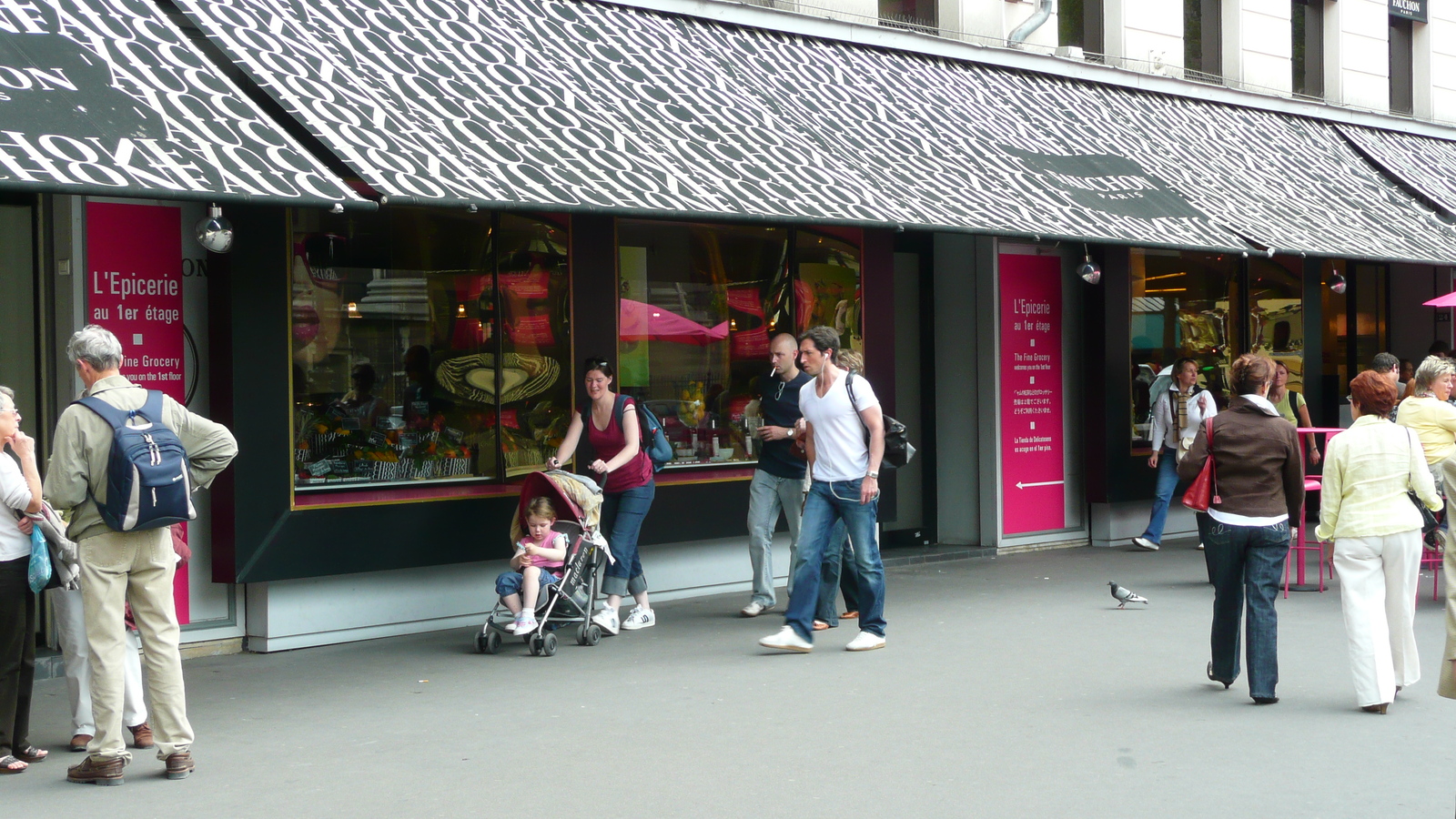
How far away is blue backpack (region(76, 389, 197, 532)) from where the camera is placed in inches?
234

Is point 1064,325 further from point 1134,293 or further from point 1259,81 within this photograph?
point 1259,81

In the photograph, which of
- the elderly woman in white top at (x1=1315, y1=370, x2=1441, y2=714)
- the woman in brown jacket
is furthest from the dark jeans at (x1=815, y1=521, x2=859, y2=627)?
the elderly woman in white top at (x1=1315, y1=370, x2=1441, y2=714)

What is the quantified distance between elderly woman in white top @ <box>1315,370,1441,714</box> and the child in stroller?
4357 mm

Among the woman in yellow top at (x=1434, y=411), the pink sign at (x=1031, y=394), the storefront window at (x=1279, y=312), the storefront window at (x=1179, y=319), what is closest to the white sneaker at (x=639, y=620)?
the pink sign at (x=1031, y=394)

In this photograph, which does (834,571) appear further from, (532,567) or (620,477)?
(532,567)

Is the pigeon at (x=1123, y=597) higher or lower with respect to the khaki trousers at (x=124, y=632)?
lower

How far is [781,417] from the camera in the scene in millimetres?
9969

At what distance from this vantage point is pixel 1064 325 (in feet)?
46.5

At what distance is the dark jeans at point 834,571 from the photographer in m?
9.40

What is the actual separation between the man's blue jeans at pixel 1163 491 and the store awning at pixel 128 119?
8.83 meters

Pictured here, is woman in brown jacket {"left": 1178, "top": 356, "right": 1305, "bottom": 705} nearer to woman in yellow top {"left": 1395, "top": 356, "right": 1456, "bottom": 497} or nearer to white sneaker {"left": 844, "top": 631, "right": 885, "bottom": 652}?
white sneaker {"left": 844, "top": 631, "right": 885, "bottom": 652}

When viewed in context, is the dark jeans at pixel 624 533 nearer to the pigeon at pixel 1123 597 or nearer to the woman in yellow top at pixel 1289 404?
the pigeon at pixel 1123 597

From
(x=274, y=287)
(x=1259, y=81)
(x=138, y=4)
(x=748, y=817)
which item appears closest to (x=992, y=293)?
(x=1259, y=81)

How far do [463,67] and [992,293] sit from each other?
19.3 feet
